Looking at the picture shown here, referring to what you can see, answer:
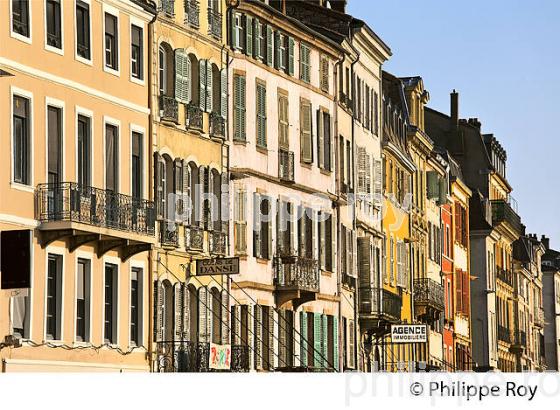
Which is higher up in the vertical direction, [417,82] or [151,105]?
[417,82]

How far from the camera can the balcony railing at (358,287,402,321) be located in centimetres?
7362

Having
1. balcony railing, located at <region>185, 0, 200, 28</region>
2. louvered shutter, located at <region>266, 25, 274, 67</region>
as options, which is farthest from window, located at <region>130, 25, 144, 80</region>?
louvered shutter, located at <region>266, 25, 274, 67</region>

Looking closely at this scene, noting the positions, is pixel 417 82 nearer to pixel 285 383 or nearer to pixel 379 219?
pixel 379 219

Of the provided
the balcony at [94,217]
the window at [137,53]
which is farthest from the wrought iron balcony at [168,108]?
the balcony at [94,217]

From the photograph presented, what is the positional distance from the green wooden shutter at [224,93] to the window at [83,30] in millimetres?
10119

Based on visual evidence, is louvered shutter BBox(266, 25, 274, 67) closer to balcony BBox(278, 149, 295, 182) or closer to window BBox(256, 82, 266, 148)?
window BBox(256, 82, 266, 148)

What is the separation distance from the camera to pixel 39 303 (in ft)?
152

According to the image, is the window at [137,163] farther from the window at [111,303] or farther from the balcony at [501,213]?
the balcony at [501,213]

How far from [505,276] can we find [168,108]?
224 ft

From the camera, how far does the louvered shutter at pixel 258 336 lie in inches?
2384

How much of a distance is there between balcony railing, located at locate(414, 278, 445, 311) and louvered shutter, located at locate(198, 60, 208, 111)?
3110 cm

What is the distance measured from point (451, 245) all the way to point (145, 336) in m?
50.1

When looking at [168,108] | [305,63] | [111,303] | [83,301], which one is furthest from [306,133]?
[83,301]

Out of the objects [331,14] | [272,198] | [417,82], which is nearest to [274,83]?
[272,198]
